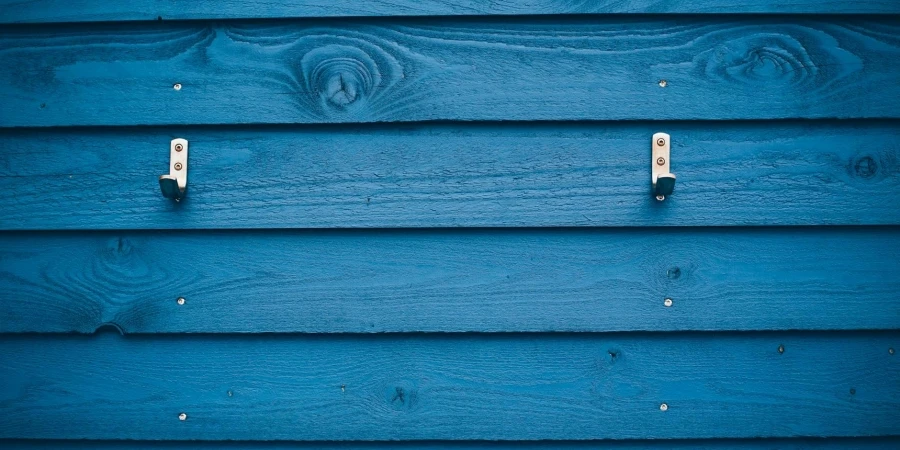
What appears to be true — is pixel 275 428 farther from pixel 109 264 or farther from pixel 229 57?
pixel 229 57

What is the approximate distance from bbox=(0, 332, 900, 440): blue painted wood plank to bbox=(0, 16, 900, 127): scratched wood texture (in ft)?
1.24

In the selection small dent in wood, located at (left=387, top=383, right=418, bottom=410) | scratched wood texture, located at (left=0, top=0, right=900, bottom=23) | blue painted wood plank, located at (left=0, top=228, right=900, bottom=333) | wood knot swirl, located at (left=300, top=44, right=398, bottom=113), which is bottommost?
small dent in wood, located at (left=387, top=383, right=418, bottom=410)

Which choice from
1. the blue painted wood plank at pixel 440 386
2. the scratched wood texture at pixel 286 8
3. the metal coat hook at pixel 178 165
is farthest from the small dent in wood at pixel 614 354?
the metal coat hook at pixel 178 165

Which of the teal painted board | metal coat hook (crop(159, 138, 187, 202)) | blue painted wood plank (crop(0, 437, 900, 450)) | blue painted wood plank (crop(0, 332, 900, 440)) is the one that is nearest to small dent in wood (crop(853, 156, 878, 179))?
the teal painted board

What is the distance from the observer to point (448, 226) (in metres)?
0.93

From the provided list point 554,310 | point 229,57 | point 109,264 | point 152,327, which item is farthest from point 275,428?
point 229,57

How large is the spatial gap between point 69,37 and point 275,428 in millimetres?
743

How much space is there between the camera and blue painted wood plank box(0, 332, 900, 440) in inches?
36.7

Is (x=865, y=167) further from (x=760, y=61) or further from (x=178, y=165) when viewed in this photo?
(x=178, y=165)

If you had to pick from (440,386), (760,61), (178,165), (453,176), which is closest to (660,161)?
(760,61)

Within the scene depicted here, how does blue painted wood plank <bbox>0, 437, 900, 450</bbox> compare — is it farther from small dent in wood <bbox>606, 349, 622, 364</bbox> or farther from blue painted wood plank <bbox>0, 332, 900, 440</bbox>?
small dent in wood <bbox>606, 349, 622, 364</bbox>

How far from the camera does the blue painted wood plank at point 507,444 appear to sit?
37.0 inches

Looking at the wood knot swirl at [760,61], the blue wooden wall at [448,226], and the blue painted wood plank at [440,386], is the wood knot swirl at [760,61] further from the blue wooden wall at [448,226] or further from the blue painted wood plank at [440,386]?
the blue painted wood plank at [440,386]

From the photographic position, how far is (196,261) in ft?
3.10
